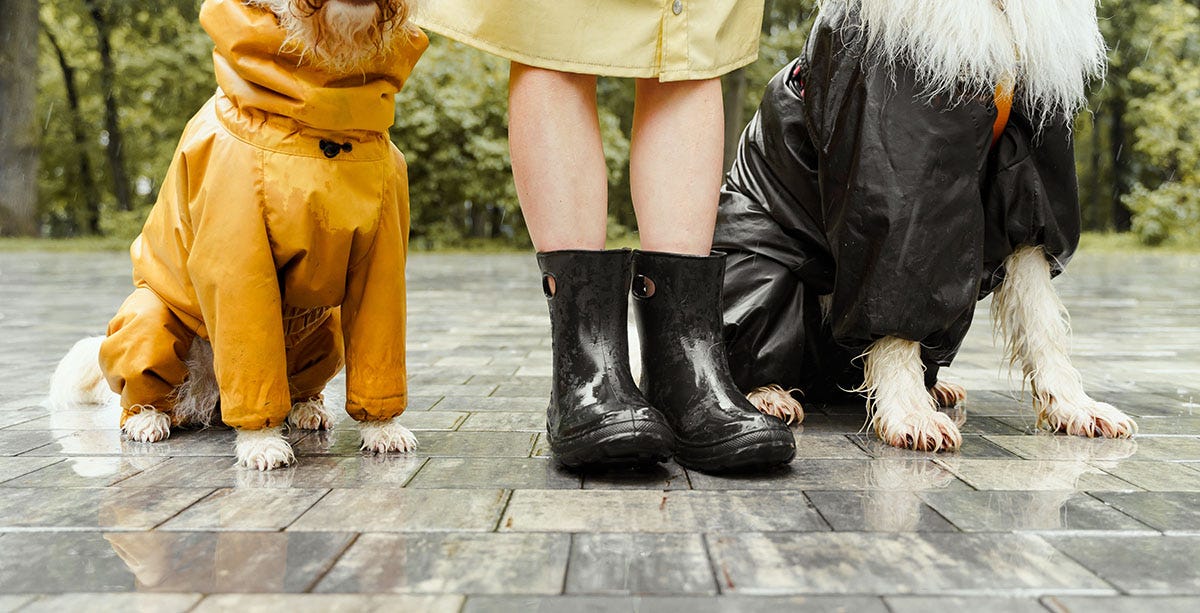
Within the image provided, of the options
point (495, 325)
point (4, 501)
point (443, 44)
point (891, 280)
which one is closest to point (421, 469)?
point (4, 501)

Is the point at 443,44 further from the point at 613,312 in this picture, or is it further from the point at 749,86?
the point at 613,312

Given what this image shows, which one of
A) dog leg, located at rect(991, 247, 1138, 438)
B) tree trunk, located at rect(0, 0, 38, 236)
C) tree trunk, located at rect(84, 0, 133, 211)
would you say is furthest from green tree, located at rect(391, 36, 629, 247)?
dog leg, located at rect(991, 247, 1138, 438)

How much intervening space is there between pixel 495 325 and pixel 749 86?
44.9ft

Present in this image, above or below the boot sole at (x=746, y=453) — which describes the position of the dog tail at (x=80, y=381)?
below

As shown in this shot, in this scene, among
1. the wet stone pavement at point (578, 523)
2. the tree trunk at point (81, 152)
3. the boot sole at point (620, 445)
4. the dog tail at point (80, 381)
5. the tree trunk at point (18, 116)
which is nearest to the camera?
the wet stone pavement at point (578, 523)

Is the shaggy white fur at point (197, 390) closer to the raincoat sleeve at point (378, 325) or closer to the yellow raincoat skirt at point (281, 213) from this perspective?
the yellow raincoat skirt at point (281, 213)

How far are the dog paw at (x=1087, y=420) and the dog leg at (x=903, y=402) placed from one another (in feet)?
1.03

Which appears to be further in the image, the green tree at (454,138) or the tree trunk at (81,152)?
the tree trunk at (81,152)

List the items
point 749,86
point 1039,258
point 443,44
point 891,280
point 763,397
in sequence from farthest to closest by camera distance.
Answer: point 749,86 → point 443,44 → point 763,397 → point 1039,258 → point 891,280

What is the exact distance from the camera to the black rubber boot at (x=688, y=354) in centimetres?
204

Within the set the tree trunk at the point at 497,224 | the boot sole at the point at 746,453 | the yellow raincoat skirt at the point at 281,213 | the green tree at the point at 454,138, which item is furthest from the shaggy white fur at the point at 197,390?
the tree trunk at the point at 497,224

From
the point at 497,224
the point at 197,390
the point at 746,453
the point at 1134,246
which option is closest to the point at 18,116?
the point at 497,224

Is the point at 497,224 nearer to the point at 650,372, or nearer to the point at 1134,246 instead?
the point at 1134,246

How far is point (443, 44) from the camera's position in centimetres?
1686
